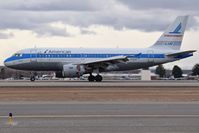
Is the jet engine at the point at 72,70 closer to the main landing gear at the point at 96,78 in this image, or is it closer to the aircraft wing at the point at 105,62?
the aircraft wing at the point at 105,62

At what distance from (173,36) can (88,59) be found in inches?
414

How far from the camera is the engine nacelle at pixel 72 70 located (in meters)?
51.2

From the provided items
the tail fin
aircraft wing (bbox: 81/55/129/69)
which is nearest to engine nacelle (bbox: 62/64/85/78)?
aircraft wing (bbox: 81/55/129/69)

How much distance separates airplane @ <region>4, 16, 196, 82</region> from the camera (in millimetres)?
52438

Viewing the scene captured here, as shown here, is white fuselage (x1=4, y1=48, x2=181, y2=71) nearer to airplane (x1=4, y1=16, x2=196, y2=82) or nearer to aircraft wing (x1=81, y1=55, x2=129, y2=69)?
airplane (x1=4, y1=16, x2=196, y2=82)

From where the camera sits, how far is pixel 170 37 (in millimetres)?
57656

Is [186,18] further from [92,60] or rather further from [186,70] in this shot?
[186,70]
